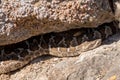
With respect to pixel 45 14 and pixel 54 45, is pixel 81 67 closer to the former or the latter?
pixel 54 45

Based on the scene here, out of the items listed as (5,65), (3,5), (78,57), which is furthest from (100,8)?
(5,65)

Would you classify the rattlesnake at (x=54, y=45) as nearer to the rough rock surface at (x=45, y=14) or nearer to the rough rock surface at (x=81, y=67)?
the rough rock surface at (x=81, y=67)

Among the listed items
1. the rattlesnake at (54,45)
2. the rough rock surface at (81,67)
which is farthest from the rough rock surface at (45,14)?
the rough rock surface at (81,67)

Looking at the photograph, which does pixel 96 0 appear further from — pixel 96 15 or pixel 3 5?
pixel 3 5

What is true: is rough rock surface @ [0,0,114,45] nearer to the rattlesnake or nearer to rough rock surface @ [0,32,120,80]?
the rattlesnake

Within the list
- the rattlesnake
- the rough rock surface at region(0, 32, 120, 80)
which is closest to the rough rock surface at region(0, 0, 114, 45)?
the rattlesnake

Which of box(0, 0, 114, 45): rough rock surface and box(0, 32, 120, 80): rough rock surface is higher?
box(0, 0, 114, 45): rough rock surface
